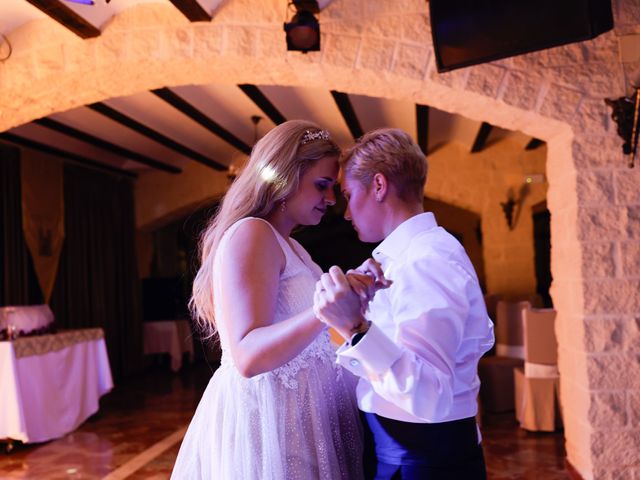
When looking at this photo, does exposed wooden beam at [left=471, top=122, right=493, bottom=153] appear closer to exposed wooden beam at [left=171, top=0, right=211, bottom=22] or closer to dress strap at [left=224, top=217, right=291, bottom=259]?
exposed wooden beam at [left=171, top=0, right=211, bottom=22]

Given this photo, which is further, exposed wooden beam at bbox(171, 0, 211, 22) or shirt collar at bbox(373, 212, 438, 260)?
exposed wooden beam at bbox(171, 0, 211, 22)

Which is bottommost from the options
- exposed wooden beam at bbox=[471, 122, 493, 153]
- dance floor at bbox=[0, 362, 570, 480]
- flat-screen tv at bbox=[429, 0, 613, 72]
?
dance floor at bbox=[0, 362, 570, 480]

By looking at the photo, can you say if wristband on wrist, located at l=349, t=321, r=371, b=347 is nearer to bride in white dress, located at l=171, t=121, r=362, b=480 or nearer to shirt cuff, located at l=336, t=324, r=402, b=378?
shirt cuff, located at l=336, t=324, r=402, b=378

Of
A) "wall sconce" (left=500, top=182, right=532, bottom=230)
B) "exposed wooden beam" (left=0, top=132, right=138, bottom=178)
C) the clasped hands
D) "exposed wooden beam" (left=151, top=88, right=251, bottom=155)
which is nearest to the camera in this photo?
the clasped hands

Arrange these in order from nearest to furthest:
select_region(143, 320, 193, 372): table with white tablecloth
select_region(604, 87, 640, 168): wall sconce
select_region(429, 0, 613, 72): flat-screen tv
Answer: select_region(429, 0, 613, 72): flat-screen tv, select_region(604, 87, 640, 168): wall sconce, select_region(143, 320, 193, 372): table with white tablecloth

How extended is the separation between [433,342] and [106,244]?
8.89 meters

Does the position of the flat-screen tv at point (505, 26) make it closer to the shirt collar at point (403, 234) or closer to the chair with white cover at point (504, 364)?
the shirt collar at point (403, 234)

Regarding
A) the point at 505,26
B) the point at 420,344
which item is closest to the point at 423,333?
the point at 420,344

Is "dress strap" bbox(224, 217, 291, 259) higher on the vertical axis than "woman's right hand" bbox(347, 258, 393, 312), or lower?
higher

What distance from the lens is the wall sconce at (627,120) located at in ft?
11.9

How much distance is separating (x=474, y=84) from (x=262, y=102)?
292 cm

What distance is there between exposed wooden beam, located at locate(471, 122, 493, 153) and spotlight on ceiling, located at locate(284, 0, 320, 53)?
3880mm

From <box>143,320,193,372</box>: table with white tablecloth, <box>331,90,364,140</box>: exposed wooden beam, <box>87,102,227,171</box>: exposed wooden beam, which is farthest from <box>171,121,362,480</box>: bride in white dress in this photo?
<box>143,320,193,372</box>: table with white tablecloth

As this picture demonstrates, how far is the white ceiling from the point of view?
6.52m
